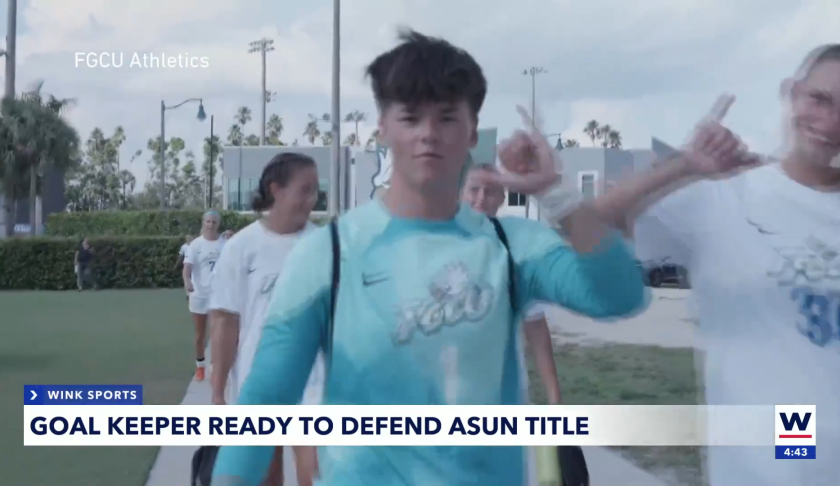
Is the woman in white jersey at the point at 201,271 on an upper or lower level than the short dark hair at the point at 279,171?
lower

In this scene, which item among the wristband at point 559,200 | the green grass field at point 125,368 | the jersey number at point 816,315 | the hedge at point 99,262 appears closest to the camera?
the wristband at point 559,200

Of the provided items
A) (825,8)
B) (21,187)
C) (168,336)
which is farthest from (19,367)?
(825,8)

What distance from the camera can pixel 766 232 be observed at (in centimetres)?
184

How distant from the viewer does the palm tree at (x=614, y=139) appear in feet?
6.46

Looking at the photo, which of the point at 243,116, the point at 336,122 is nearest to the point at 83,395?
the point at 243,116

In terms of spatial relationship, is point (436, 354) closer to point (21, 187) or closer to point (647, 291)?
point (647, 291)

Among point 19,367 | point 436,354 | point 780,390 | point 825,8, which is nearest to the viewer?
point 436,354

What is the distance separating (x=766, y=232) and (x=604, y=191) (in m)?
0.43

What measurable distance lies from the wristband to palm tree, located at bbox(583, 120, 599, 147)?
363 millimetres

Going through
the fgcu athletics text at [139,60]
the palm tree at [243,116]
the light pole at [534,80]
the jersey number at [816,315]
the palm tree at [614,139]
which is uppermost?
the fgcu athletics text at [139,60]

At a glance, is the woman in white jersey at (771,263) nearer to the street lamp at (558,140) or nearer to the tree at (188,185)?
the street lamp at (558,140)

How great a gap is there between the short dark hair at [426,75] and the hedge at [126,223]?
1.53 ft

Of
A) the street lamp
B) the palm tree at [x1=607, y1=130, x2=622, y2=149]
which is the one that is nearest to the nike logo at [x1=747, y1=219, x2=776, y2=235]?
the palm tree at [x1=607, y1=130, x2=622, y2=149]

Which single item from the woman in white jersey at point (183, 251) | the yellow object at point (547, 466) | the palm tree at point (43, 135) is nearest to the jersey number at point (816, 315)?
the yellow object at point (547, 466)
